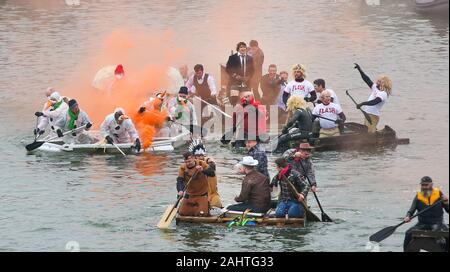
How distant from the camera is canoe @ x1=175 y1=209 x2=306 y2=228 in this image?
112ft

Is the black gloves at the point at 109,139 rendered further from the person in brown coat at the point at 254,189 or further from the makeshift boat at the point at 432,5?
the makeshift boat at the point at 432,5

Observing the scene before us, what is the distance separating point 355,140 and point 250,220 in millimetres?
8975

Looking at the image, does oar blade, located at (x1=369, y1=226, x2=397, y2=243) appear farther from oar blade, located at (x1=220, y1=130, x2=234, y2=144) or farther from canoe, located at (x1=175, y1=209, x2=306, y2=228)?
oar blade, located at (x1=220, y1=130, x2=234, y2=144)

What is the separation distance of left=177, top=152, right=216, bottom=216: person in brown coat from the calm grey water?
46cm

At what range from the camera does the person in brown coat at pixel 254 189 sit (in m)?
34.3

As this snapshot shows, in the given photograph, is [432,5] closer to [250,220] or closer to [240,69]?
[240,69]

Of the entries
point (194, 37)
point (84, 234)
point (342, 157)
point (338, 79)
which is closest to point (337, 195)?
point (342, 157)

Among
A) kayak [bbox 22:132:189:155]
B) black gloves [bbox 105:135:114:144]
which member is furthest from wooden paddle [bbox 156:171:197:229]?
kayak [bbox 22:132:189:155]

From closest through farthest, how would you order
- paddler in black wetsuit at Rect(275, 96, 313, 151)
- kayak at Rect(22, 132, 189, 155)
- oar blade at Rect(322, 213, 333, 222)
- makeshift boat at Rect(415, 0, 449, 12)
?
oar blade at Rect(322, 213, 333, 222)
paddler in black wetsuit at Rect(275, 96, 313, 151)
kayak at Rect(22, 132, 189, 155)
makeshift boat at Rect(415, 0, 449, 12)

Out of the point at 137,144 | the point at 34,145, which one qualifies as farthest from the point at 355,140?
the point at 34,145

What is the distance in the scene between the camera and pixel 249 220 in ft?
113

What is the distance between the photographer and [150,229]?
1394 inches

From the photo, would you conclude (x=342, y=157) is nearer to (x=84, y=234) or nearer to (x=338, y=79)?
(x=84, y=234)
